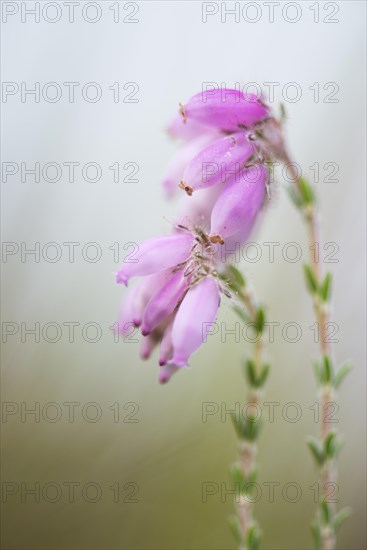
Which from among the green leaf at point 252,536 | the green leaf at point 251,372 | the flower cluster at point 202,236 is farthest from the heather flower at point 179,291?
the green leaf at point 252,536

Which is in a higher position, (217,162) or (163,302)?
(217,162)

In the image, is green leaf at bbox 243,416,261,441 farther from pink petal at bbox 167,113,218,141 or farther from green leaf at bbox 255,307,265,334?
pink petal at bbox 167,113,218,141

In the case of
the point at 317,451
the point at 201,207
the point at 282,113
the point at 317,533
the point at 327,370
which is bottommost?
the point at 317,533

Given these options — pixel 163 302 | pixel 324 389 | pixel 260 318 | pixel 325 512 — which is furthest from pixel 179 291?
pixel 325 512

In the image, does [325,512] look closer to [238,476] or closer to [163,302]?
[238,476]

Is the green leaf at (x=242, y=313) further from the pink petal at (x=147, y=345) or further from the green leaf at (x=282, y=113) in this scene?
the green leaf at (x=282, y=113)

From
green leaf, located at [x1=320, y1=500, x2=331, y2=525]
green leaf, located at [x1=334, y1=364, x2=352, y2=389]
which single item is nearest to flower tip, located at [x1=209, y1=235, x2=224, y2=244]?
green leaf, located at [x1=334, y1=364, x2=352, y2=389]
